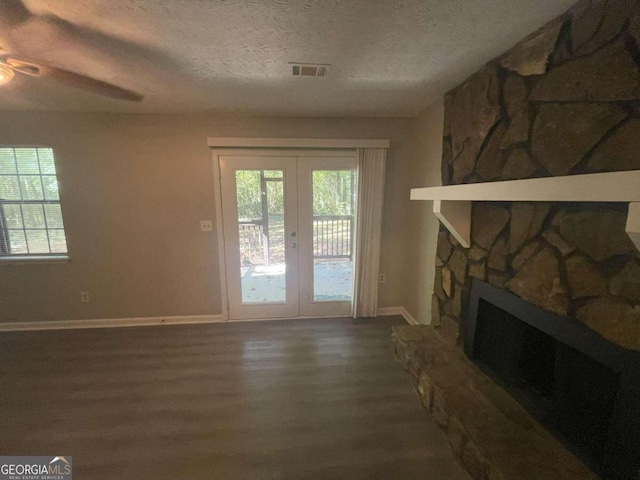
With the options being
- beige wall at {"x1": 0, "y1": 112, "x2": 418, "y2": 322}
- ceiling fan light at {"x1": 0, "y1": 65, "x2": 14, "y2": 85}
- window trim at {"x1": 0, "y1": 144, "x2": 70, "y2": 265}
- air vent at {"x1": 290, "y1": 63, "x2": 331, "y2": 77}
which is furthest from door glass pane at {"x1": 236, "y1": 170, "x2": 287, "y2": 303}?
window trim at {"x1": 0, "y1": 144, "x2": 70, "y2": 265}

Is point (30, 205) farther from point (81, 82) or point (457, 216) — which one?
point (457, 216)

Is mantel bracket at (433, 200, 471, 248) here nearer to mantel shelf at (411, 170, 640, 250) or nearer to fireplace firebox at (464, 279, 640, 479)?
mantel shelf at (411, 170, 640, 250)

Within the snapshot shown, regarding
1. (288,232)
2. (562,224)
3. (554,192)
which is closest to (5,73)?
(288,232)

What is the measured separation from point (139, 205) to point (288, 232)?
1.64 m

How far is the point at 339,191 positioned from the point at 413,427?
222 cm

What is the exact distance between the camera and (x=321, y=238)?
120 inches

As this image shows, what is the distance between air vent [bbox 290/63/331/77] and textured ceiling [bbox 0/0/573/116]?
52 millimetres

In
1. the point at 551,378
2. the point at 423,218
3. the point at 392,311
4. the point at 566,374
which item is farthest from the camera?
the point at 392,311

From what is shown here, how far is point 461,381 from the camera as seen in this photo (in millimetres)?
1627

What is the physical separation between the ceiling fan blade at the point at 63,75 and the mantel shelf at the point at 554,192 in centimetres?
210

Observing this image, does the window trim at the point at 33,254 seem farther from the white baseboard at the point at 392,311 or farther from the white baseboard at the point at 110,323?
the white baseboard at the point at 392,311

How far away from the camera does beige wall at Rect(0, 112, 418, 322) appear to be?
2654mm

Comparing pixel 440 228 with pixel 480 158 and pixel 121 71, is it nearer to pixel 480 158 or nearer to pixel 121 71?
pixel 480 158

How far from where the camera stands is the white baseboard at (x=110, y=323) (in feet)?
9.34
